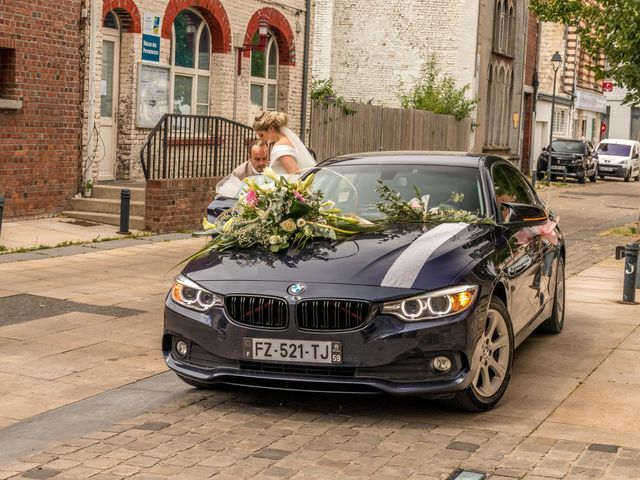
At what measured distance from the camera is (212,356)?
6770 millimetres

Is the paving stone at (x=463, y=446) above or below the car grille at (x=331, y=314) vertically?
below

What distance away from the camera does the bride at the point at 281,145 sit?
30.7ft

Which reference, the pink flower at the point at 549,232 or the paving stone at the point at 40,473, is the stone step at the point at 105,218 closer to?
the pink flower at the point at 549,232

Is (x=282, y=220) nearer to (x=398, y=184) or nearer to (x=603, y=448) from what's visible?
(x=398, y=184)

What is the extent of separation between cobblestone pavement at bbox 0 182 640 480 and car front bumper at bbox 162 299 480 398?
236mm

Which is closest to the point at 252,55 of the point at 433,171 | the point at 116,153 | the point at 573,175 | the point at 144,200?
the point at 116,153

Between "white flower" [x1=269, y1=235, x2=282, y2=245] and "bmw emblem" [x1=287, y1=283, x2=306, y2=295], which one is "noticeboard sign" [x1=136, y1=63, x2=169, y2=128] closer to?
"white flower" [x1=269, y1=235, x2=282, y2=245]

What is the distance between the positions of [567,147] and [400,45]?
34.1 feet

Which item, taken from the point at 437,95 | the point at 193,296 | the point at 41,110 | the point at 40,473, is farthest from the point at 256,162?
the point at 437,95

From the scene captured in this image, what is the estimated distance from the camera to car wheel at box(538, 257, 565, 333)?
9.48 meters

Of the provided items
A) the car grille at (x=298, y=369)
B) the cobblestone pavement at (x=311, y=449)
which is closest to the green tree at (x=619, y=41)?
the cobblestone pavement at (x=311, y=449)

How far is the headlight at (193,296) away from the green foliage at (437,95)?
2855 centimetres

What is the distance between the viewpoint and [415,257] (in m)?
6.74

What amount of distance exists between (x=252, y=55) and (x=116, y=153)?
5.46 m
